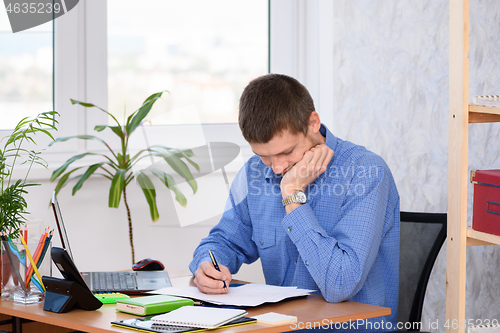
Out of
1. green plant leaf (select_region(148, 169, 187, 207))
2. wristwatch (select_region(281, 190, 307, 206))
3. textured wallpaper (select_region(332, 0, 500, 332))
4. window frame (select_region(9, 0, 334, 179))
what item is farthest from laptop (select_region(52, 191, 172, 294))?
textured wallpaper (select_region(332, 0, 500, 332))

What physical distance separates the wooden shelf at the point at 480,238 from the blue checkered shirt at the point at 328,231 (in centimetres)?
20

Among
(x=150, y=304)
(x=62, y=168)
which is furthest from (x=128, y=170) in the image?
(x=150, y=304)

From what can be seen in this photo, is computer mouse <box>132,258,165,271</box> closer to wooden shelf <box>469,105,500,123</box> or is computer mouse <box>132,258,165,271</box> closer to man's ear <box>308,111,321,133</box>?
man's ear <box>308,111,321,133</box>

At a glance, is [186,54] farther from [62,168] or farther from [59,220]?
[59,220]

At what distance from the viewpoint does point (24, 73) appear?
259cm

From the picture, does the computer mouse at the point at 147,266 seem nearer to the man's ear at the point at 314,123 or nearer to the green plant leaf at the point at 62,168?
the man's ear at the point at 314,123

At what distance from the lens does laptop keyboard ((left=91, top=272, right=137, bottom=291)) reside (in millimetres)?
1515

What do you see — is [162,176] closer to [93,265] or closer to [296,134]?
[93,265]

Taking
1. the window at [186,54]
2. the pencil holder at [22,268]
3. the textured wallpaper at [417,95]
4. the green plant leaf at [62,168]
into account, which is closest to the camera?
the pencil holder at [22,268]

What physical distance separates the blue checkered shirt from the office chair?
0.16ft

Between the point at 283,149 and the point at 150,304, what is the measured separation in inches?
22.0

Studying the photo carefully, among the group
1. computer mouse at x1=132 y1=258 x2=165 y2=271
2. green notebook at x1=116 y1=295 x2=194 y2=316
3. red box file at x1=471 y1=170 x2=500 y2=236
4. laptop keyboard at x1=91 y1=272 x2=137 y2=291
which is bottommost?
computer mouse at x1=132 y1=258 x2=165 y2=271

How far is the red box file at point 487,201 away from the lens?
1483 millimetres

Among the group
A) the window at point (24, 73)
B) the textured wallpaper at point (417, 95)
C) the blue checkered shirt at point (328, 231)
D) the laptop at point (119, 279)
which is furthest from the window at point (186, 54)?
the laptop at point (119, 279)
